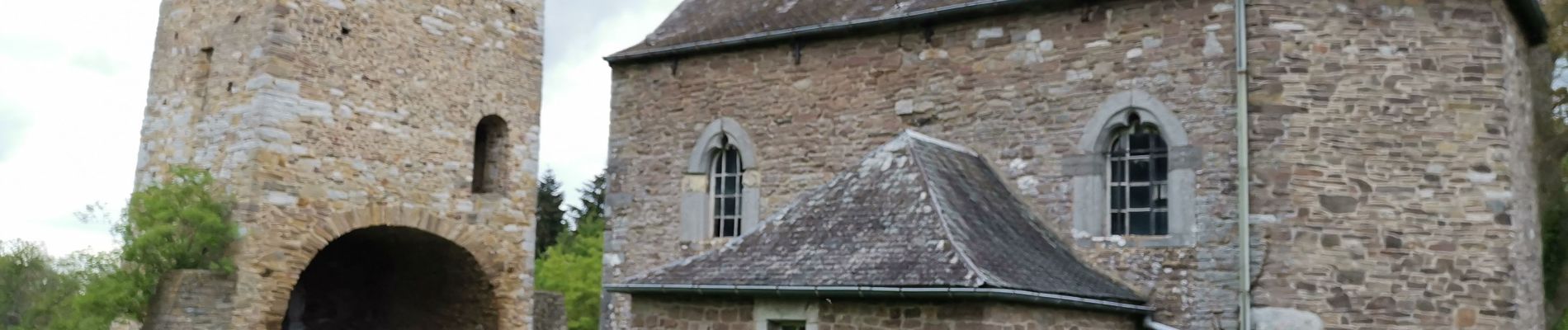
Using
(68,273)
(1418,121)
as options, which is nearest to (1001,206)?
(1418,121)

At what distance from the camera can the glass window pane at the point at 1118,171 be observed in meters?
11.1

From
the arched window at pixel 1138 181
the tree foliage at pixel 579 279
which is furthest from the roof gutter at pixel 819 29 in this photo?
the tree foliage at pixel 579 279

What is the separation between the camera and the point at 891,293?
8930 mm

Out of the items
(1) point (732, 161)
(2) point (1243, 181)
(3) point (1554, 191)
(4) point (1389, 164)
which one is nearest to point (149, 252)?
(1) point (732, 161)

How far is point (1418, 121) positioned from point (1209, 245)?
1777 millimetres

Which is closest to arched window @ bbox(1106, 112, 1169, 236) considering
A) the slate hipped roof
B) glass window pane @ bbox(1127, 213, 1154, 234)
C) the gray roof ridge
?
A: glass window pane @ bbox(1127, 213, 1154, 234)

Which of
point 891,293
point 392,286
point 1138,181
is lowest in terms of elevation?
point 891,293

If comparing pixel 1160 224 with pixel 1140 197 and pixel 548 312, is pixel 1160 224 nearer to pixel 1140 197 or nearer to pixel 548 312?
pixel 1140 197

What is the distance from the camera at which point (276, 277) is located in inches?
529

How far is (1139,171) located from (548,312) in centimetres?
832

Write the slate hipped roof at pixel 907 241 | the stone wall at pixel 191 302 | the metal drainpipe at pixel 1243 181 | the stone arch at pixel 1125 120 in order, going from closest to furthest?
1. the slate hipped roof at pixel 907 241
2. the metal drainpipe at pixel 1243 181
3. the stone arch at pixel 1125 120
4. the stone wall at pixel 191 302

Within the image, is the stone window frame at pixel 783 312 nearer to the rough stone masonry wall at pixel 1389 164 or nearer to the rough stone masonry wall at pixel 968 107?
the rough stone masonry wall at pixel 968 107

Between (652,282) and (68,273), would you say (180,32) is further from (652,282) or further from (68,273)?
(652,282)

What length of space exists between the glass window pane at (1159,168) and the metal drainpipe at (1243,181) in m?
0.65
